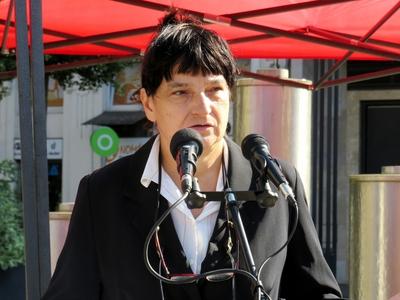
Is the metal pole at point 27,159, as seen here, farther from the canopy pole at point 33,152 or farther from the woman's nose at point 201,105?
the woman's nose at point 201,105

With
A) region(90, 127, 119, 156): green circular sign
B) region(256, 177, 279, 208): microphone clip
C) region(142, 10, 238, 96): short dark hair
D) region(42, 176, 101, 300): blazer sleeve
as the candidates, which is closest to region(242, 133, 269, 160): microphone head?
region(256, 177, 279, 208): microphone clip

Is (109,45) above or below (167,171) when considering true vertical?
above

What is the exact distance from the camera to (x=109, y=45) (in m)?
6.16

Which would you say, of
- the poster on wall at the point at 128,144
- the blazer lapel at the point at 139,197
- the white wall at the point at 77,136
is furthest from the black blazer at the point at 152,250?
the white wall at the point at 77,136

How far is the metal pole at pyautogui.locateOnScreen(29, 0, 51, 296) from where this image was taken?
311cm

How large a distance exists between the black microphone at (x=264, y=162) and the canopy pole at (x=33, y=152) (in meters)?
1.10

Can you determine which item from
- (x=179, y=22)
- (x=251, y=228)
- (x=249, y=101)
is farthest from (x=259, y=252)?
(x=249, y=101)

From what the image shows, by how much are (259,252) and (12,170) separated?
9170 mm

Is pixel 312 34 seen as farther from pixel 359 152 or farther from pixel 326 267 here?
pixel 359 152

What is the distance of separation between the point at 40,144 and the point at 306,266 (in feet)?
3.74

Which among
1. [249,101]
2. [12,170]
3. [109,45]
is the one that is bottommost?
[12,170]

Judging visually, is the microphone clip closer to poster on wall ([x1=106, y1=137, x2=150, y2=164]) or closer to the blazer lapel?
the blazer lapel

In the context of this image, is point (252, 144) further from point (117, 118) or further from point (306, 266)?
point (117, 118)

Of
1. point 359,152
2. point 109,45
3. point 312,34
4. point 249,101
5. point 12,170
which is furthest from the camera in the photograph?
point 359,152
